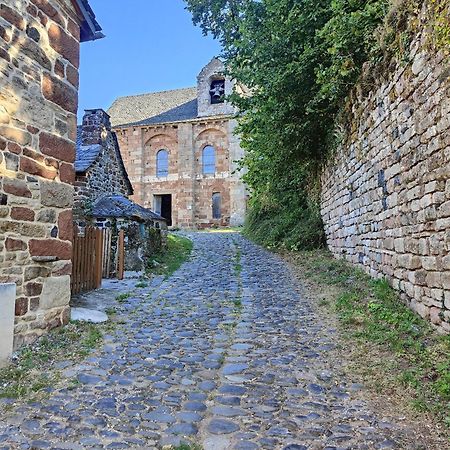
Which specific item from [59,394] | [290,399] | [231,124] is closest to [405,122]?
[290,399]

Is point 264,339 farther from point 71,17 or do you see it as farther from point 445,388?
point 71,17

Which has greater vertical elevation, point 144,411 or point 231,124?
point 231,124

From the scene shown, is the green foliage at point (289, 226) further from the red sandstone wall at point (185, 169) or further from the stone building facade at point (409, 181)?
the red sandstone wall at point (185, 169)

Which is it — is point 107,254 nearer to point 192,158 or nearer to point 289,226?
point 289,226

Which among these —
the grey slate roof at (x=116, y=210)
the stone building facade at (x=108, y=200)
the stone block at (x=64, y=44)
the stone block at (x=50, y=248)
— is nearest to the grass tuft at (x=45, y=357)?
the stone block at (x=50, y=248)

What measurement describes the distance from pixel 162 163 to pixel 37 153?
77.2 ft

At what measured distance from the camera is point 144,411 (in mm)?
3055

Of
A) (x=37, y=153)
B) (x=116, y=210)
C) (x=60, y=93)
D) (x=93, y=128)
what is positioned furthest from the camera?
(x=93, y=128)

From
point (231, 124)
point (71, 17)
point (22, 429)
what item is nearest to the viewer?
point (22, 429)

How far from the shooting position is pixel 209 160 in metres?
27.0

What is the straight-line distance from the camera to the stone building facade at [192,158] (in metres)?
26.4

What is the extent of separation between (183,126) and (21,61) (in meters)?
23.0

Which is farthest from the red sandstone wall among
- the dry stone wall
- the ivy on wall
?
the dry stone wall

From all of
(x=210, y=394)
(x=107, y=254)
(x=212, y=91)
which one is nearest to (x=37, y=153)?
(x=210, y=394)
